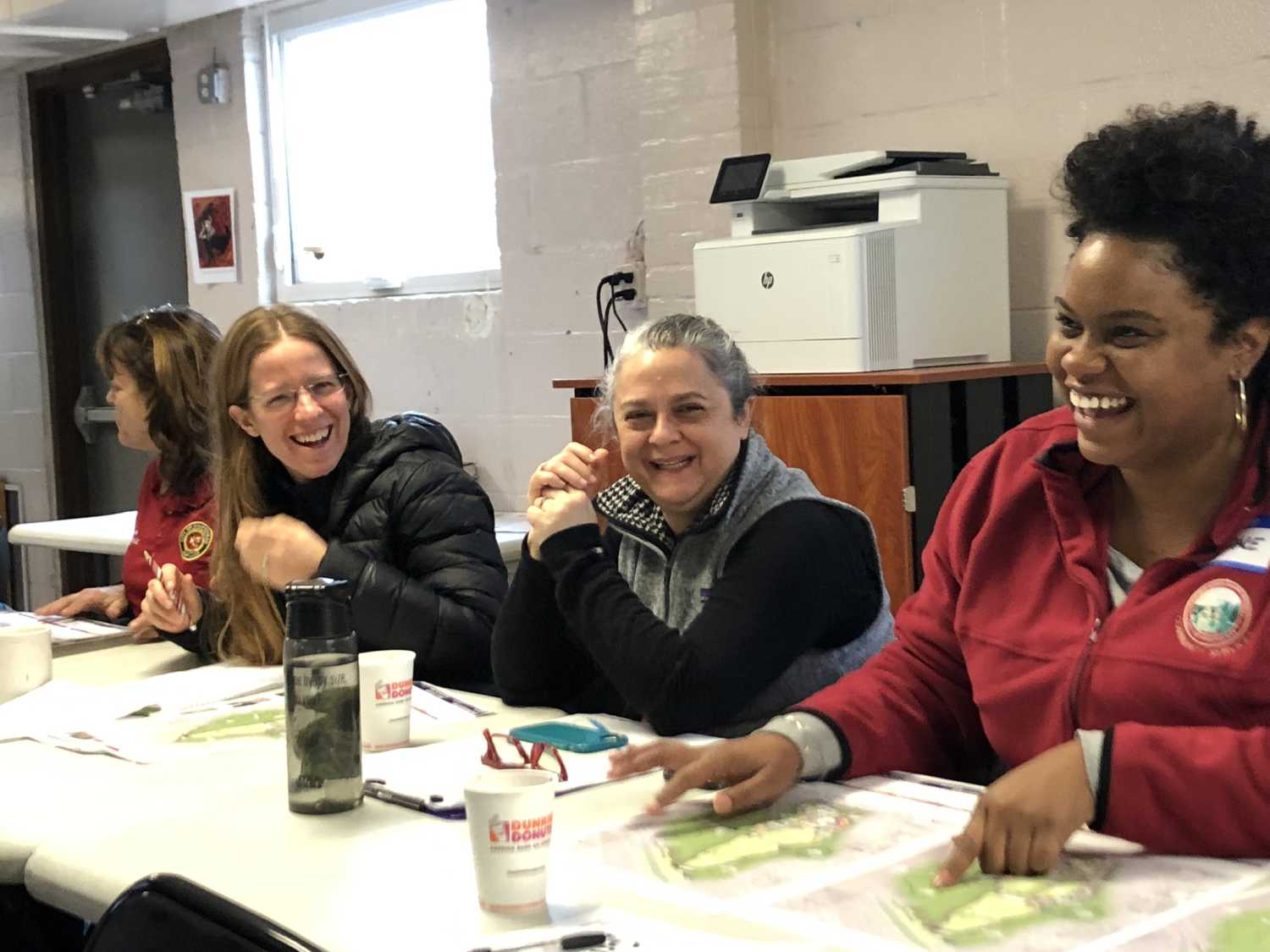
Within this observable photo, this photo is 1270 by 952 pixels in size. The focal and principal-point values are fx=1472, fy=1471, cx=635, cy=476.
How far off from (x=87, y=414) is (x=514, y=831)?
16.2 ft

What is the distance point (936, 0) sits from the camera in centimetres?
337

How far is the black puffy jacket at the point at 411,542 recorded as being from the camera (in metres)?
2.19

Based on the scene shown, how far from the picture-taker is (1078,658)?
1388mm

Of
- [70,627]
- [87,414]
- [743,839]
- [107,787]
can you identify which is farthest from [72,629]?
[87,414]

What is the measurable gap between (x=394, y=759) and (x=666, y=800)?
0.38m

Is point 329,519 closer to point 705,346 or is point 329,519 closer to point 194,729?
point 194,729

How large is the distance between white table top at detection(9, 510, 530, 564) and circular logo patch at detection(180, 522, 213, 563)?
A: 901 millimetres

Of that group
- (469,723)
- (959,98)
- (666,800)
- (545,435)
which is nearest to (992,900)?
(666,800)

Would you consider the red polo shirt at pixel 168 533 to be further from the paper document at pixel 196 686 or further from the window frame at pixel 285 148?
the window frame at pixel 285 148

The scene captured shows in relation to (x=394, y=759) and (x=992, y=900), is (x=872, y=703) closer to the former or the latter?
(x=992, y=900)

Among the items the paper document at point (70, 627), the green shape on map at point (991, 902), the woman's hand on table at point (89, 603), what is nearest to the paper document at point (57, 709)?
the paper document at point (70, 627)

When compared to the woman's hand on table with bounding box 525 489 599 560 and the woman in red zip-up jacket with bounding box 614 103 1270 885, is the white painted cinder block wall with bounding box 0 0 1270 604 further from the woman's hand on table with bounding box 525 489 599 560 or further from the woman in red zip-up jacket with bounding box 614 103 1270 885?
the woman in red zip-up jacket with bounding box 614 103 1270 885

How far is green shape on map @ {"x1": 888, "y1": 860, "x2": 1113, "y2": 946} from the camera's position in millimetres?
1085

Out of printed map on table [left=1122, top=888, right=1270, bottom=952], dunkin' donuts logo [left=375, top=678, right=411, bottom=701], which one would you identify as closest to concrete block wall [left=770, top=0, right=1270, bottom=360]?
dunkin' donuts logo [left=375, top=678, right=411, bottom=701]
